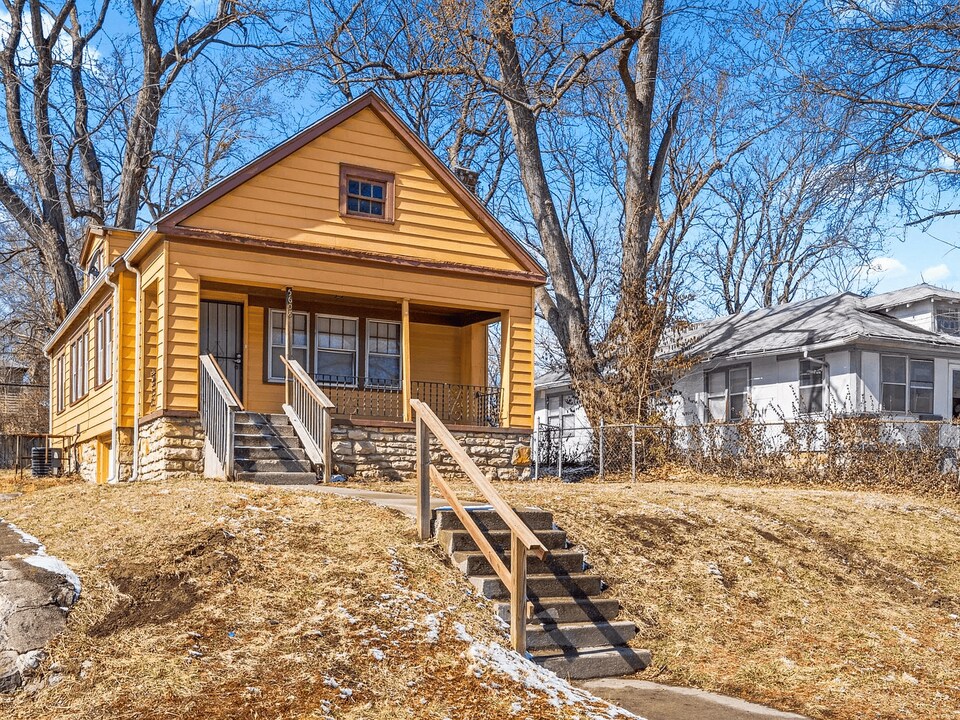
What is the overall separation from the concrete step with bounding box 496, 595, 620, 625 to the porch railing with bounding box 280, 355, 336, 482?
658cm

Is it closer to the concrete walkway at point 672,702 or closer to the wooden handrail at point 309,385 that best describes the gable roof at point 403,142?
the wooden handrail at point 309,385

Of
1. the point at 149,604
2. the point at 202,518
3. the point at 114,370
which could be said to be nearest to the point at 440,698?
the point at 149,604

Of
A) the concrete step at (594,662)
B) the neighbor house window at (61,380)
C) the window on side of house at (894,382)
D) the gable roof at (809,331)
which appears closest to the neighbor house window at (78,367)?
the neighbor house window at (61,380)

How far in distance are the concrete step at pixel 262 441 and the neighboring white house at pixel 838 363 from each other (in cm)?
1017

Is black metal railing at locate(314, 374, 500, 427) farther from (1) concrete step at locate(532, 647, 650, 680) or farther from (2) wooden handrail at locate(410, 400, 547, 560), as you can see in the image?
(1) concrete step at locate(532, 647, 650, 680)

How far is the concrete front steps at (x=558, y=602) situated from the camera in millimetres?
7332

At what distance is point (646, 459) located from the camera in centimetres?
2022

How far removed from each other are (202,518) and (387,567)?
6.55 ft

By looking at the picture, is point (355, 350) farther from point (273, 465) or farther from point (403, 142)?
point (273, 465)

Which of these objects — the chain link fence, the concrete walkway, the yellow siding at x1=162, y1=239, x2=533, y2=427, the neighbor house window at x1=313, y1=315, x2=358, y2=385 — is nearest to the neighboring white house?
the chain link fence

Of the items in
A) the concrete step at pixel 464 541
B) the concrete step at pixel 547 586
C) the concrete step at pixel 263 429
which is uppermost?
the concrete step at pixel 263 429

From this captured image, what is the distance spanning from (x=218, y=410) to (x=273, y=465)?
1133 millimetres

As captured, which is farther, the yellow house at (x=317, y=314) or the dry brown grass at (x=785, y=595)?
the yellow house at (x=317, y=314)

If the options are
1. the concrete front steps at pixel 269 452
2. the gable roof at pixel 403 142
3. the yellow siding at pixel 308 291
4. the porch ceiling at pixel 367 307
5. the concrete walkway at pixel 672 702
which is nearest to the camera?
the concrete walkway at pixel 672 702
